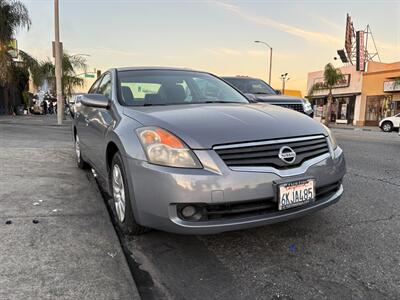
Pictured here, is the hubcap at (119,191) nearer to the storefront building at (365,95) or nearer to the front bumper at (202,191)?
the front bumper at (202,191)

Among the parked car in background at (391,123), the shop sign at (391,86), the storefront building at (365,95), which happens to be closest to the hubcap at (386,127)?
the parked car in background at (391,123)

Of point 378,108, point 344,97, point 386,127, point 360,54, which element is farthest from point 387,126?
point 344,97

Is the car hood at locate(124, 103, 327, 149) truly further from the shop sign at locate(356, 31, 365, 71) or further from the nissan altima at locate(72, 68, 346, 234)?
the shop sign at locate(356, 31, 365, 71)

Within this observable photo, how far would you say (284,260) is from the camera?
8.86ft

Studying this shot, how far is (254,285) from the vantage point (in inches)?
93.0


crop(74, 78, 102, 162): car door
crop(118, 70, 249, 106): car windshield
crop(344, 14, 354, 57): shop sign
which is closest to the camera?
crop(118, 70, 249, 106): car windshield

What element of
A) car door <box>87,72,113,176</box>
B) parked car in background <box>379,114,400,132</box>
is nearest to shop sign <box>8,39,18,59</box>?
car door <box>87,72,113,176</box>

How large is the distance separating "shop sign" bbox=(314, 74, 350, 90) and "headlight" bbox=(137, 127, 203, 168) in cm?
3877

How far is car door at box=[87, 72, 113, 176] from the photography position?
11.7ft

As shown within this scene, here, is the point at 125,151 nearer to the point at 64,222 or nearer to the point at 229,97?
the point at 64,222

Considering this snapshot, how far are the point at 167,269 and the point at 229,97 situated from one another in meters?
2.27

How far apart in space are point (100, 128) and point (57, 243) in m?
1.32

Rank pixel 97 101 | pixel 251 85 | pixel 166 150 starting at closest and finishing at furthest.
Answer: pixel 166 150
pixel 97 101
pixel 251 85

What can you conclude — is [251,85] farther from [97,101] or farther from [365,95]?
[365,95]
